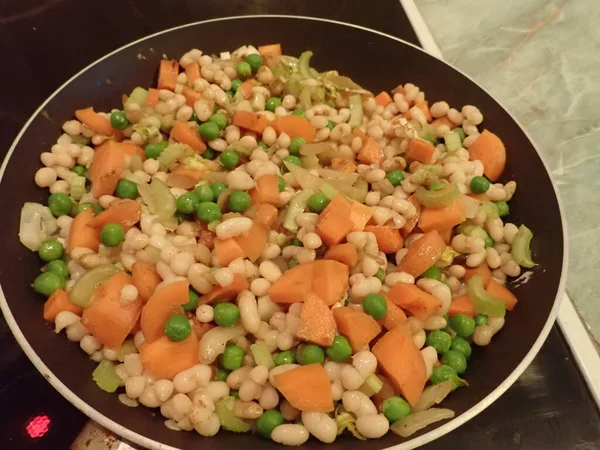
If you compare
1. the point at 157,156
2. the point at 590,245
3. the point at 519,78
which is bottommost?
the point at 590,245

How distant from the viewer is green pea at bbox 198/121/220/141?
4.87 ft

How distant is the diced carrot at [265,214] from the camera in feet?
4.26

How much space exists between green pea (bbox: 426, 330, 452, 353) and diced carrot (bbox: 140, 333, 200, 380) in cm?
53

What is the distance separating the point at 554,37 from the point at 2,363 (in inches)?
83.6

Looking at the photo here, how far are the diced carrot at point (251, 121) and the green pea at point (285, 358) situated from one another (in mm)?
686

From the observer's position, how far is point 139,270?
3.88 feet

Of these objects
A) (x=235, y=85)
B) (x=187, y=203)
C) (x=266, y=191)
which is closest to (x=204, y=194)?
(x=187, y=203)

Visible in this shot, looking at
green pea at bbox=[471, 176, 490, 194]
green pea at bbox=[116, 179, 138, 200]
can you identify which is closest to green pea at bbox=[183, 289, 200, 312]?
green pea at bbox=[116, 179, 138, 200]

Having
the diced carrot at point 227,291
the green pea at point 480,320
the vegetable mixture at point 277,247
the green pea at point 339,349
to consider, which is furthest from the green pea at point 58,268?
the green pea at point 480,320

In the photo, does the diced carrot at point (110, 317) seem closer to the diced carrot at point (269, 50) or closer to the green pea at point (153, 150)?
the green pea at point (153, 150)

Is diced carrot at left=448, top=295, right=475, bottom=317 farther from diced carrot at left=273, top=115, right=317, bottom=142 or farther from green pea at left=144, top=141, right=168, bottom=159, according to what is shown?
green pea at left=144, top=141, right=168, bottom=159

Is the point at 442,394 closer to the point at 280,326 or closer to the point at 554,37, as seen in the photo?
the point at 280,326

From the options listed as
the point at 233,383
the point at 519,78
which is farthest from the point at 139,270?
the point at 519,78

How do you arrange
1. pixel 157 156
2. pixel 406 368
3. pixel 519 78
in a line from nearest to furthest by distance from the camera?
1. pixel 406 368
2. pixel 157 156
3. pixel 519 78
